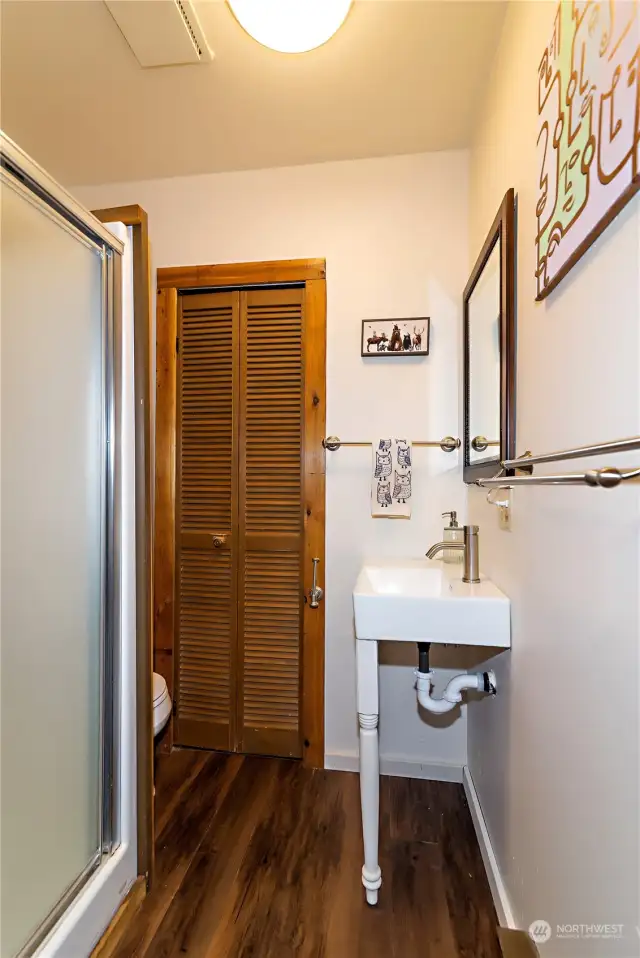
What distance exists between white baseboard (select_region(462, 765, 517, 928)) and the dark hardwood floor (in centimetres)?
4

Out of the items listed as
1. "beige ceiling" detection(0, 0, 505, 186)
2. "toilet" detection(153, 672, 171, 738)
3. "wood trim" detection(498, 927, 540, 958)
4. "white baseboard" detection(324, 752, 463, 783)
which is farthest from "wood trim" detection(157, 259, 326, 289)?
"wood trim" detection(498, 927, 540, 958)

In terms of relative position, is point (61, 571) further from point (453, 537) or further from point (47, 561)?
point (453, 537)

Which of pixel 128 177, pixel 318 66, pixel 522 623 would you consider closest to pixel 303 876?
pixel 522 623

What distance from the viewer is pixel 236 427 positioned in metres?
2.08

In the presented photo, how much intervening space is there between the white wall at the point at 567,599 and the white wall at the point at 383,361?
1.73 feet

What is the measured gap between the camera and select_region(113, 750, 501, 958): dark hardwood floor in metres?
1.19

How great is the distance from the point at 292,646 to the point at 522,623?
112cm

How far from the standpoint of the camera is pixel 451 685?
4.91 feet

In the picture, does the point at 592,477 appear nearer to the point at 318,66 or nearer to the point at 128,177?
the point at 318,66

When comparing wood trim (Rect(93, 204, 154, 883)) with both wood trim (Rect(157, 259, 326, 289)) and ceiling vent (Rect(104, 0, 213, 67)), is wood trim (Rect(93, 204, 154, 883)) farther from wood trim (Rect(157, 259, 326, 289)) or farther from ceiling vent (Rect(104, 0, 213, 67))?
wood trim (Rect(157, 259, 326, 289))

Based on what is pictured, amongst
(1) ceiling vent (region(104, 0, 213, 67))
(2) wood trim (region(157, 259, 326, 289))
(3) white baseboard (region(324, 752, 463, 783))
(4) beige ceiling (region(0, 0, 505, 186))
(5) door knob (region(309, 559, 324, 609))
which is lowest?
(3) white baseboard (region(324, 752, 463, 783))

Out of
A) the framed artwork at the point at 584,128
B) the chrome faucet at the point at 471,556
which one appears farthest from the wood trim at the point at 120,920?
the chrome faucet at the point at 471,556

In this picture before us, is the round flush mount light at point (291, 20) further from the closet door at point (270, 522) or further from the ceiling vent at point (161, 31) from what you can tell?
the closet door at point (270, 522)

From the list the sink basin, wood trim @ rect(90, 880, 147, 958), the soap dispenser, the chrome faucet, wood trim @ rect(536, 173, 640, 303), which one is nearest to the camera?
wood trim @ rect(536, 173, 640, 303)
